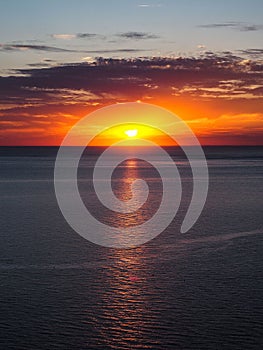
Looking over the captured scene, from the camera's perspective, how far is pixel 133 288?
59.7 ft

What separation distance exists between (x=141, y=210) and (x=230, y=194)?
39.1 feet

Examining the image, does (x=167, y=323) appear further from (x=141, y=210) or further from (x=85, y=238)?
(x=141, y=210)

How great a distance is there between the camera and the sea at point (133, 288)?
556 inches

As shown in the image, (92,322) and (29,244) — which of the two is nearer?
(92,322)

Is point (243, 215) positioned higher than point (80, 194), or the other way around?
point (80, 194)

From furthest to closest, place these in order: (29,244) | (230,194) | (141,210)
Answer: (230,194), (141,210), (29,244)

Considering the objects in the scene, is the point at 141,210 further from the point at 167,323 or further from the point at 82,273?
the point at 167,323

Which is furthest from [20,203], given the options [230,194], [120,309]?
[120,309]

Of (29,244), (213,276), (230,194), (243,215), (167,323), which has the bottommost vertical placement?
(167,323)

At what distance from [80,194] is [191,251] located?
2409 centimetres

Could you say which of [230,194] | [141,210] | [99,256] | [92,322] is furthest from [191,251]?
[230,194]

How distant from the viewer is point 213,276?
63.7 ft

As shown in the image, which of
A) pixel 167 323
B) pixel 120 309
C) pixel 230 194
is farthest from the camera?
pixel 230 194

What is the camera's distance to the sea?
14.1 meters
